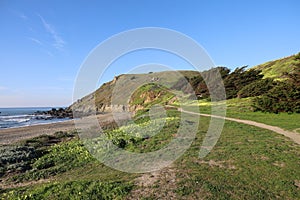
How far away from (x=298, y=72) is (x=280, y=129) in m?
14.9

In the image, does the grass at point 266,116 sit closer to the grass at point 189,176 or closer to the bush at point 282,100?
the bush at point 282,100

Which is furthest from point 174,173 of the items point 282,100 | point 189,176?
point 282,100

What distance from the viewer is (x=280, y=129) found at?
68.6 ft

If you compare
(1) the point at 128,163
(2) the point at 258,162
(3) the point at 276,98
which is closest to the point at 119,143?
(1) the point at 128,163

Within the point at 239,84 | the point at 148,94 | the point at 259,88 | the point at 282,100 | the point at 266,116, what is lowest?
the point at 266,116

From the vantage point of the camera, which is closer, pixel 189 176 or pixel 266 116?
pixel 189 176

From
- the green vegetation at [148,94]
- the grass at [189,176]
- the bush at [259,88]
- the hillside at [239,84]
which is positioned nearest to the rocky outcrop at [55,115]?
the hillside at [239,84]

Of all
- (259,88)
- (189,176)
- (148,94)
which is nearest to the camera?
(189,176)

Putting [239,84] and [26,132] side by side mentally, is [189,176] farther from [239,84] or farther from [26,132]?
[239,84]

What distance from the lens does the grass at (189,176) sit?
28.5ft

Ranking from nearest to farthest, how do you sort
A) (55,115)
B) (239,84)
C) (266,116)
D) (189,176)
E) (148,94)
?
1. (189,176)
2. (266,116)
3. (239,84)
4. (148,94)
5. (55,115)

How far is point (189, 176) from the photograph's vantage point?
10.1 m

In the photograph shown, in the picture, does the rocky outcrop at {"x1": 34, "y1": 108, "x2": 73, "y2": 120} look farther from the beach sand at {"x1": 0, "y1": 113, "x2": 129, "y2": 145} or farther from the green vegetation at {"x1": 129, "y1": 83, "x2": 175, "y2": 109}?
the beach sand at {"x1": 0, "y1": 113, "x2": 129, "y2": 145}

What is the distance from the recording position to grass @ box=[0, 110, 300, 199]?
28.5 ft
